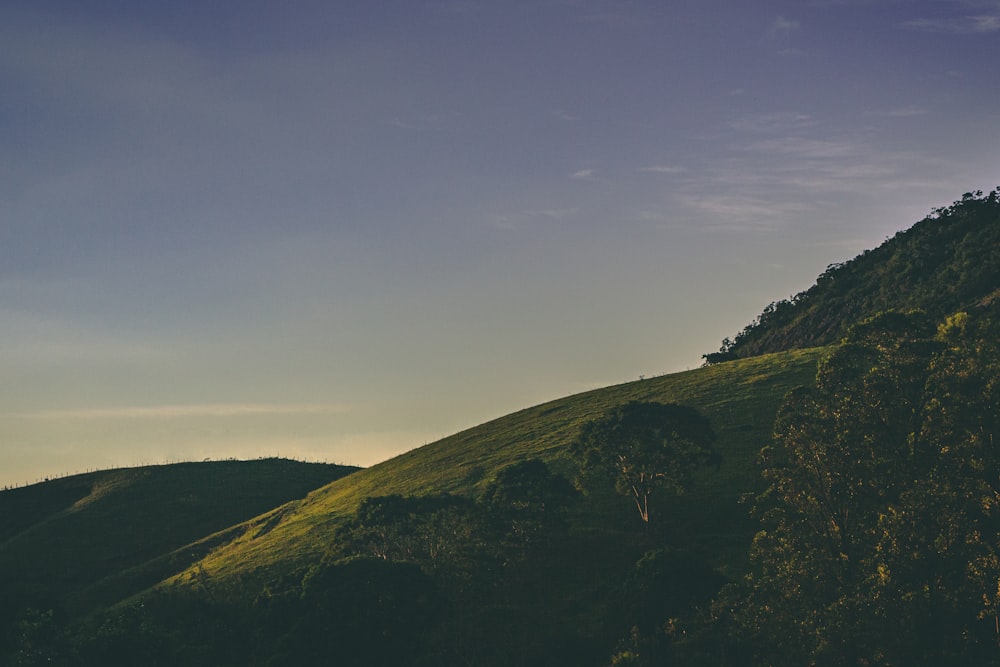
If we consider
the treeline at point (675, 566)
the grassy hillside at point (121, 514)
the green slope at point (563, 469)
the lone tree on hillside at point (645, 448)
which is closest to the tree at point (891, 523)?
the treeline at point (675, 566)

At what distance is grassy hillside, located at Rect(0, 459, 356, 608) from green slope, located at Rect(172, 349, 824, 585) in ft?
55.6

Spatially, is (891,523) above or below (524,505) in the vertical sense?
below

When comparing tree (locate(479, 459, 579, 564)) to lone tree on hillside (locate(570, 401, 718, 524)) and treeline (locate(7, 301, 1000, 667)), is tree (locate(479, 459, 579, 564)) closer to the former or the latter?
treeline (locate(7, 301, 1000, 667))

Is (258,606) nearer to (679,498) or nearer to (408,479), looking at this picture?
(679,498)

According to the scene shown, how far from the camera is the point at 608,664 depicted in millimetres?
54156

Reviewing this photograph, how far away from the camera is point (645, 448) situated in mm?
76750

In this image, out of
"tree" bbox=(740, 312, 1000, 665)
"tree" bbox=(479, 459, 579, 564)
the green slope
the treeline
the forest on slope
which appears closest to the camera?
"tree" bbox=(740, 312, 1000, 665)

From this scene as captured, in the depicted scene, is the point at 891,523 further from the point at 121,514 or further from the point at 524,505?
the point at 121,514

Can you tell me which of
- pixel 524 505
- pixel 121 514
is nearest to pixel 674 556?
pixel 524 505

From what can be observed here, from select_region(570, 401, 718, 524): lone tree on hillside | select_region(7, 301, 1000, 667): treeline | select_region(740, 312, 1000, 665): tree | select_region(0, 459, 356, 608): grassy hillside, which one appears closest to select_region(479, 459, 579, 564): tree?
select_region(7, 301, 1000, 667): treeline

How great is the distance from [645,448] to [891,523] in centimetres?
3616

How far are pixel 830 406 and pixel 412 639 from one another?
30.6 metres

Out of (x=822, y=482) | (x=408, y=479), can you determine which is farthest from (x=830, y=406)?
(x=408, y=479)

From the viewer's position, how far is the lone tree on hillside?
250 ft
